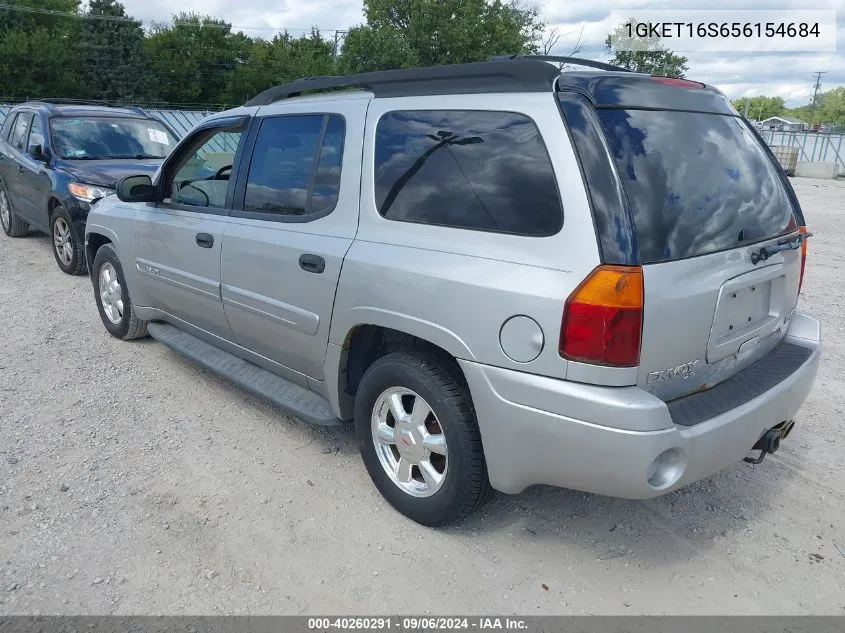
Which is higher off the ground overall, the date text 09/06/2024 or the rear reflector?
the rear reflector

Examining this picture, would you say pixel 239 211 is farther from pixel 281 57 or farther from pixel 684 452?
→ pixel 281 57

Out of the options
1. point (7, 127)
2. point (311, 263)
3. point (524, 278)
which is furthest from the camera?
point (7, 127)

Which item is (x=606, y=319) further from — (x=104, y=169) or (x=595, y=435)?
(x=104, y=169)

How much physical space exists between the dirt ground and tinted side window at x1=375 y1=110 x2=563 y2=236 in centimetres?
144

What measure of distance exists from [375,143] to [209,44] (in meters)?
64.7

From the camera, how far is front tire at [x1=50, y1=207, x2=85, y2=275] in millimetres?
7418

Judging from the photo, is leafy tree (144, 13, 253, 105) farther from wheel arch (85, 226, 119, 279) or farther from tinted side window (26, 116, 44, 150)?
wheel arch (85, 226, 119, 279)

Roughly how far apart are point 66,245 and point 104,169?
970 mm

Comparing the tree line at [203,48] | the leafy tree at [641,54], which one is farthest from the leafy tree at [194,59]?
the leafy tree at [641,54]

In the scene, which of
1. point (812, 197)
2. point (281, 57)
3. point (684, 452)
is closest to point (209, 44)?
point (281, 57)

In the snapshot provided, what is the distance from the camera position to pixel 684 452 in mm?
2430

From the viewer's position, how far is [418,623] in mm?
2531

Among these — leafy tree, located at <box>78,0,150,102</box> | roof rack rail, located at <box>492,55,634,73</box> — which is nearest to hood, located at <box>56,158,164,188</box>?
roof rack rail, located at <box>492,55,634,73</box>

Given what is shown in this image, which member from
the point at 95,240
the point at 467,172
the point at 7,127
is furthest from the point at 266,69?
the point at 467,172
